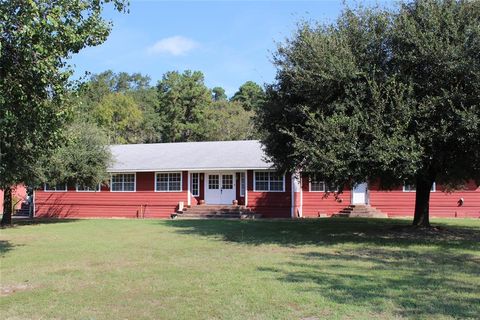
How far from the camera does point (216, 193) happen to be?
29062 millimetres

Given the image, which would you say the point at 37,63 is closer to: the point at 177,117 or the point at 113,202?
the point at 113,202

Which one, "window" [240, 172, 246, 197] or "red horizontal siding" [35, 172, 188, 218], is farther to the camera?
"red horizontal siding" [35, 172, 188, 218]

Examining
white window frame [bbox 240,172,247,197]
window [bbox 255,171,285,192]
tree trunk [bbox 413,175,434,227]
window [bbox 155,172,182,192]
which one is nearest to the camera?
tree trunk [bbox 413,175,434,227]

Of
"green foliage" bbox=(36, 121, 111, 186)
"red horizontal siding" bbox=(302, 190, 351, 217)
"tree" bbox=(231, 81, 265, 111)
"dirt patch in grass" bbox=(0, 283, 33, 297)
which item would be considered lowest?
"dirt patch in grass" bbox=(0, 283, 33, 297)

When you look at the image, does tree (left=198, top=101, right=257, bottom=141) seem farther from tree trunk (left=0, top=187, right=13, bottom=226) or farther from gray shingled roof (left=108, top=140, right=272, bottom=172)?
tree trunk (left=0, top=187, right=13, bottom=226)

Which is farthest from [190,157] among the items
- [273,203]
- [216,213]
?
[273,203]

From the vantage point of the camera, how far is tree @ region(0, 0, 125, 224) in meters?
10.4

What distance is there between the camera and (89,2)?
11.7m

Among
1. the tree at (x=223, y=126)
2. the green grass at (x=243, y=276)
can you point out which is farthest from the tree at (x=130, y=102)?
the green grass at (x=243, y=276)

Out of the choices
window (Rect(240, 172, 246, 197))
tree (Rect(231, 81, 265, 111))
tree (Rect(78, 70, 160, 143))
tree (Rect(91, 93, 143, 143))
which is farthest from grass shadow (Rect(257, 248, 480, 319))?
tree (Rect(231, 81, 265, 111))

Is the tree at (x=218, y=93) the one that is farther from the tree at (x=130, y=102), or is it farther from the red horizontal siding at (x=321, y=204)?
the red horizontal siding at (x=321, y=204)

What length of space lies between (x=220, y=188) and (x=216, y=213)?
2273mm

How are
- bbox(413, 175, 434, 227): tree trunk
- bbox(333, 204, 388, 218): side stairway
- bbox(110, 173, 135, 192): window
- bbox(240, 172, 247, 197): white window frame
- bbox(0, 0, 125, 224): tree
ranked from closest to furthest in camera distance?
bbox(0, 0, 125, 224): tree → bbox(413, 175, 434, 227): tree trunk → bbox(333, 204, 388, 218): side stairway → bbox(240, 172, 247, 197): white window frame → bbox(110, 173, 135, 192): window

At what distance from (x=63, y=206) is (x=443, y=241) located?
23704 mm
